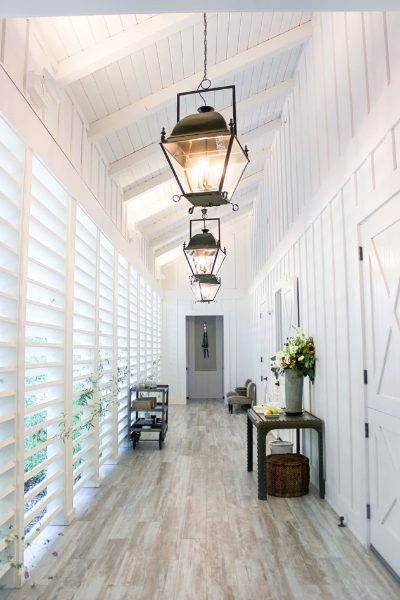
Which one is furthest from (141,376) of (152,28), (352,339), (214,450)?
(152,28)

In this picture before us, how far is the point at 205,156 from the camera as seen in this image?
257 centimetres

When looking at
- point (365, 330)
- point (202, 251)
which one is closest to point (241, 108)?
point (202, 251)

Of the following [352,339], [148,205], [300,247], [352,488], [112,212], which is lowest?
[352,488]

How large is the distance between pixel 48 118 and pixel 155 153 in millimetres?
2317

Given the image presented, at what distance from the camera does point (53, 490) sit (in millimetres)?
3488

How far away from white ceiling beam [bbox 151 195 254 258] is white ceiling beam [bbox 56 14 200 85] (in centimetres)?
589

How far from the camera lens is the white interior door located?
8.93 ft

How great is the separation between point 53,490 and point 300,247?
3.60m

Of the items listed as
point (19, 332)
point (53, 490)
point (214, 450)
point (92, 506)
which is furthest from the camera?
point (214, 450)

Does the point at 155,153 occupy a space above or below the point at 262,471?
above

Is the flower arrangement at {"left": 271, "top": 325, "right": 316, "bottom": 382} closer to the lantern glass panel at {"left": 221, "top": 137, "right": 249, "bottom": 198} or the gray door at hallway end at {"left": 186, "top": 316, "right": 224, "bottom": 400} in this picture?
the lantern glass panel at {"left": 221, "top": 137, "right": 249, "bottom": 198}

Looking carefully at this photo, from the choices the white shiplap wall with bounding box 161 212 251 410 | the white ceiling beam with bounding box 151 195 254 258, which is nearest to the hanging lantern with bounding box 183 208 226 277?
the white ceiling beam with bounding box 151 195 254 258

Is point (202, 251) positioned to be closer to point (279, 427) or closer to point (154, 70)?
point (154, 70)

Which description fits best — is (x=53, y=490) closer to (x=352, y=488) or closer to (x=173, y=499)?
(x=173, y=499)
